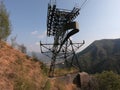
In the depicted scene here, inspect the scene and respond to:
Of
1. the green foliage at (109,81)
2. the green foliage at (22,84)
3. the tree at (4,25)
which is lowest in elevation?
the green foliage at (109,81)

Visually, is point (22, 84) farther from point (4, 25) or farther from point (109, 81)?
point (109, 81)

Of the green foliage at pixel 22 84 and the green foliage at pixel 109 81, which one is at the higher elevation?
the green foliage at pixel 22 84

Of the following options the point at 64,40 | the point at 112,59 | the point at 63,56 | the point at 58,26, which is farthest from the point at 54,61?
the point at 112,59

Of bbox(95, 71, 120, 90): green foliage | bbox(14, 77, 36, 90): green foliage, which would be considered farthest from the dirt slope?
bbox(95, 71, 120, 90): green foliage

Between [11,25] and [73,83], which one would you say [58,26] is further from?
[73,83]

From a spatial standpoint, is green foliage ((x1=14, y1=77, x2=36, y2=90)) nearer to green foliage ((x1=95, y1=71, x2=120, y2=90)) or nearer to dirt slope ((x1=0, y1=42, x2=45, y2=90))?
dirt slope ((x1=0, y1=42, x2=45, y2=90))

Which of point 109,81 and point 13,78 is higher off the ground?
point 13,78

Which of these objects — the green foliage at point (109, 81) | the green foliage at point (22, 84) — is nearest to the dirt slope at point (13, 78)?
the green foliage at point (22, 84)

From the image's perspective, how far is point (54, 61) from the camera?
973 inches

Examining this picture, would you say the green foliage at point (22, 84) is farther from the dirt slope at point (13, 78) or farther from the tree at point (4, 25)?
the tree at point (4, 25)

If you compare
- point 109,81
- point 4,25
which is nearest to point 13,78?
point 4,25

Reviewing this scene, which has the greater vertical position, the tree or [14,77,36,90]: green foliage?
the tree

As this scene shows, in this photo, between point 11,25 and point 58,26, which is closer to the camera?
point 11,25

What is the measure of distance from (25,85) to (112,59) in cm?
17777
